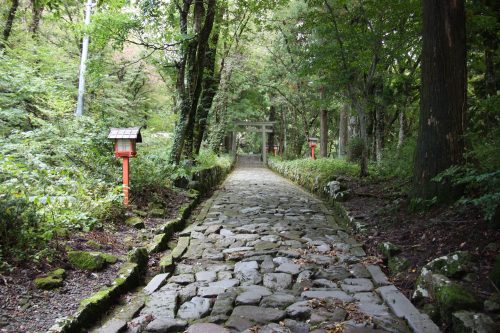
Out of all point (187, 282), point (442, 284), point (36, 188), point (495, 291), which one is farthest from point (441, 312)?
point (36, 188)

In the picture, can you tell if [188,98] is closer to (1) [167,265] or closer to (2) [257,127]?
(1) [167,265]

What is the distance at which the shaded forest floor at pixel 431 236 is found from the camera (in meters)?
3.69

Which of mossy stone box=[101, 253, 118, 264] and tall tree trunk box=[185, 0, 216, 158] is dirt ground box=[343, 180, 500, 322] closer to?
mossy stone box=[101, 253, 118, 264]

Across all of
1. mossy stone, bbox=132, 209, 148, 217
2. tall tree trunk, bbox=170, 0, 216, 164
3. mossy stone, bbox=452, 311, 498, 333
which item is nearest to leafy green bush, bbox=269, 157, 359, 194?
tall tree trunk, bbox=170, 0, 216, 164

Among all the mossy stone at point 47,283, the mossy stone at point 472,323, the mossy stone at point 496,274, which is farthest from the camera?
the mossy stone at point 47,283

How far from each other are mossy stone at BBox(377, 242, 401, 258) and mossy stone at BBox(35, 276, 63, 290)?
3916 millimetres

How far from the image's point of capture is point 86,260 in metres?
4.09

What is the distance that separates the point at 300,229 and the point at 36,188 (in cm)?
436

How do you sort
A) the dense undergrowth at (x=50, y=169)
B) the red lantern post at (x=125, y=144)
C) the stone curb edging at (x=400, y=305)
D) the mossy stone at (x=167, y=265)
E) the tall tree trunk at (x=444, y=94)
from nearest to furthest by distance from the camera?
the stone curb edging at (x=400, y=305) < the dense undergrowth at (x=50, y=169) < the mossy stone at (x=167, y=265) < the tall tree trunk at (x=444, y=94) < the red lantern post at (x=125, y=144)

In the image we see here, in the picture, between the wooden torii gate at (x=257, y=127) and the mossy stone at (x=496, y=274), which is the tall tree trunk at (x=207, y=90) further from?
the wooden torii gate at (x=257, y=127)

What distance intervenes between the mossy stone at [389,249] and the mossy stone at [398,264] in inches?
4.5

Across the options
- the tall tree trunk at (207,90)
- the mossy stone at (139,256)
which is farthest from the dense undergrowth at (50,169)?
the tall tree trunk at (207,90)

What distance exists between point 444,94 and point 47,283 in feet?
18.8

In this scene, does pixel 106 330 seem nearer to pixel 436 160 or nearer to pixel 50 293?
pixel 50 293
